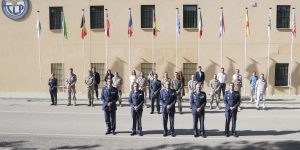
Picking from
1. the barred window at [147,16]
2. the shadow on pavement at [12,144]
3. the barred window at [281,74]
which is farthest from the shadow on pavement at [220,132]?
the barred window at [147,16]

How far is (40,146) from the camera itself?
12.3 metres

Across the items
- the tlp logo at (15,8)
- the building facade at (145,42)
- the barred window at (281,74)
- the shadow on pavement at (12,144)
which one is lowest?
the shadow on pavement at (12,144)

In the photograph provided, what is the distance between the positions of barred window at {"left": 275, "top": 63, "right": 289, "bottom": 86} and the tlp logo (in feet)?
53.7

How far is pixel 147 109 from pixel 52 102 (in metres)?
5.15

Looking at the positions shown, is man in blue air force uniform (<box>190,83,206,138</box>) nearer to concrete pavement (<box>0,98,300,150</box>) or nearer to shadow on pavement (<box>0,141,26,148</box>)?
concrete pavement (<box>0,98,300,150</box>)

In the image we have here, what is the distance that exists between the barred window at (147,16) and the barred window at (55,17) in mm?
5320

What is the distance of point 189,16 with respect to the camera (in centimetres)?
2523

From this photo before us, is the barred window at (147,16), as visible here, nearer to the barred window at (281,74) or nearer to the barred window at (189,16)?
the barred window at (189,16)

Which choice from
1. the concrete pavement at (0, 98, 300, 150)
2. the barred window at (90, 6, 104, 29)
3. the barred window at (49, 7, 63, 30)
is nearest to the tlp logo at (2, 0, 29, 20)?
the barred window at (49, 7, 63, 30)

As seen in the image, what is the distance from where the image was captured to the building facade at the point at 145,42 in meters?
24.7

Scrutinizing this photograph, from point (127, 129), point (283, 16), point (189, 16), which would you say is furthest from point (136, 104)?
point (283, 16)

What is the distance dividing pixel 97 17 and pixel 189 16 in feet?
19.3

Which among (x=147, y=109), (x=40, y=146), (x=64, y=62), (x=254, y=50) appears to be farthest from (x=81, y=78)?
(x=40, y=146)

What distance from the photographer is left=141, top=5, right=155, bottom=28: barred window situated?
2538 centimetres
